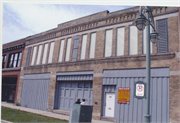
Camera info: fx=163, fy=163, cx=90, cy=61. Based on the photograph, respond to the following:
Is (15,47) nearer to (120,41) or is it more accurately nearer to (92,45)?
(92,45)

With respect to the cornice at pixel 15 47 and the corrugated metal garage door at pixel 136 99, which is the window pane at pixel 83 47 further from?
the cornice at pixel 15 47

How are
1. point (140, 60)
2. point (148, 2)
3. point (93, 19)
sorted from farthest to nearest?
point (93, 19) < point (140, 60) < point (148, 2)

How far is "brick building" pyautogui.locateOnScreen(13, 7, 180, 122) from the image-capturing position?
12.0 meters

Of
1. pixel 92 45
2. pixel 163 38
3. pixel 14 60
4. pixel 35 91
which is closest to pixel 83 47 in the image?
pixel 92 45

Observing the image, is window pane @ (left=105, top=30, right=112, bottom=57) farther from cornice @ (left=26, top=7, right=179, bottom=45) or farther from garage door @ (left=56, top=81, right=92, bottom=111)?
garage door @ (left=56, top=81, right=92, bottom=111)

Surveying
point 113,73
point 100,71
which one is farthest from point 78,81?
point 113,73

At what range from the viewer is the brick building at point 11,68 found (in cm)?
2355

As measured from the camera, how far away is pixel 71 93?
17.0 metres

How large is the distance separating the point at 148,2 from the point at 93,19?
10793 millimetres

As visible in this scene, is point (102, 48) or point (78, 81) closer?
point (102, 48)

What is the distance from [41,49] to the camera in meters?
21.2

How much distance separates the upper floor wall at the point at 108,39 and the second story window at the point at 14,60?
408cm

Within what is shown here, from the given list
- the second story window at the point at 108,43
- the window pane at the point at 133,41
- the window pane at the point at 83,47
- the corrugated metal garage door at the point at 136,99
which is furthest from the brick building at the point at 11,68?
the window pane at the point at 133,41

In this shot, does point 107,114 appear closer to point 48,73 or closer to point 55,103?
point 55,103
